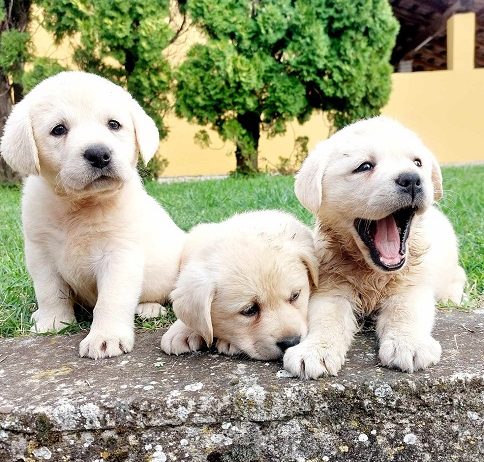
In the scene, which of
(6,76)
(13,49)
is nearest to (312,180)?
(13,49)

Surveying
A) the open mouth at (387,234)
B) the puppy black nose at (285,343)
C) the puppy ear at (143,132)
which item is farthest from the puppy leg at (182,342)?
the puppy ear at (143,132)

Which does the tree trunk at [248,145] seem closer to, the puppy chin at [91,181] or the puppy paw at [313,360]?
the puppy chin at [91,181]

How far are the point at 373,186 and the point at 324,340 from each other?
76 cm

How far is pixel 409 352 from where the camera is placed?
2.59 m

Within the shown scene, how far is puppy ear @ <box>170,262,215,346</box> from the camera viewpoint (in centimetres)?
277

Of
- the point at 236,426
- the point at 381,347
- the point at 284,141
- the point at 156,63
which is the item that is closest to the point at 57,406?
the point at 236,426

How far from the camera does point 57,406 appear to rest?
2424 millimetres

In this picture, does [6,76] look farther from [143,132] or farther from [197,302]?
[197,302]

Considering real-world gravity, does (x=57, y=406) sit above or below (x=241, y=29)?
below

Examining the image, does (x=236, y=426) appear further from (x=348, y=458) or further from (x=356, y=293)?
(x=356, y=293)

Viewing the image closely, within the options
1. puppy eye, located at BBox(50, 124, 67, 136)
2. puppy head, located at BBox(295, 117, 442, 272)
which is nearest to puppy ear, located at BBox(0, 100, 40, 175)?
puppy eye, located at BBox(50, 124, 67, 136)

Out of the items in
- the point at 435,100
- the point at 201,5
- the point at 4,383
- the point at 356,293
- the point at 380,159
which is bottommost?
the point at 4,383

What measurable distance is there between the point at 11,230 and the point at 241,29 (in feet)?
22.6

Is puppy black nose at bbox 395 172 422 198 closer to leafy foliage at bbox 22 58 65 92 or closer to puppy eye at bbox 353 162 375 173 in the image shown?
puppy eye at bbox 353 162 375 173
